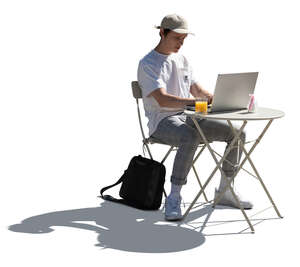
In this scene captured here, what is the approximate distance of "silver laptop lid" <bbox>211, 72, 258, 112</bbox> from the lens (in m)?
5.82

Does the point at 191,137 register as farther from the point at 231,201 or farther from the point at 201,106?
the point at 231,201

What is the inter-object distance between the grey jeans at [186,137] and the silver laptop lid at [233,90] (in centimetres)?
32

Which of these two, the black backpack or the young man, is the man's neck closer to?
the young man

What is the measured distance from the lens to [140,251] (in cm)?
544

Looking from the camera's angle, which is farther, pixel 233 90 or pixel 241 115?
pixel 233 90

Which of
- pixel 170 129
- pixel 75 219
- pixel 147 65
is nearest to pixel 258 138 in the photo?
pixel 170 129

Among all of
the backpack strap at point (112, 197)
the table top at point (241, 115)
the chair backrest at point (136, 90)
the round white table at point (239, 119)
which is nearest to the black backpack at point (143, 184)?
the backpack strap at point (112, 197)

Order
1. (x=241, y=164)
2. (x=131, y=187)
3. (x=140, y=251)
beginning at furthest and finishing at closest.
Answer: (x=131, y=187) < (x=241, y=164) < (x=140, y=251)

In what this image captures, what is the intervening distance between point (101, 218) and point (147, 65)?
1.31 meters

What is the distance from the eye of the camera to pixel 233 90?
5.93m

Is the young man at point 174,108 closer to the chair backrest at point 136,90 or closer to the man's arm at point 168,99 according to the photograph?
the man's arm at point 168,99

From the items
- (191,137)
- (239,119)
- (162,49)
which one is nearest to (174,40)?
(162,49)

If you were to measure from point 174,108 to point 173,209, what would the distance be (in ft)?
2.75

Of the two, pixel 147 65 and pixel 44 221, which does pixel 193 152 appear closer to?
pixel 147 65
